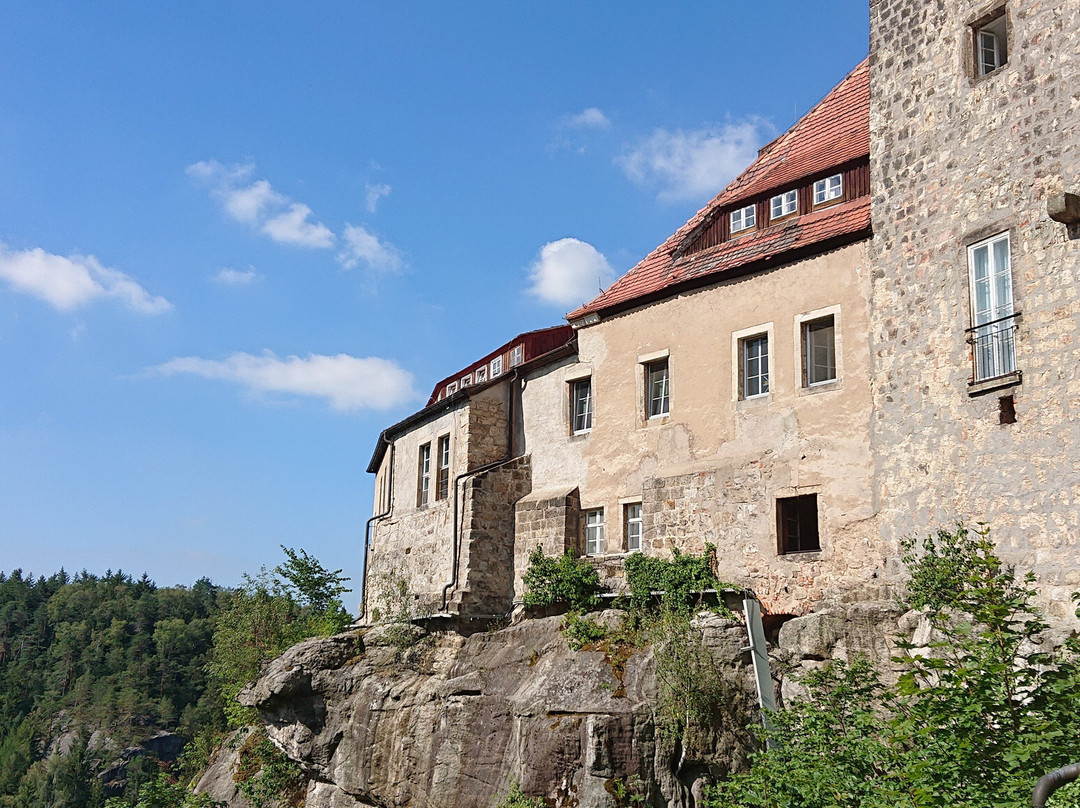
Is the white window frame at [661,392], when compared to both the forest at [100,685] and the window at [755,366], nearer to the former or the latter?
the window at [755,366]

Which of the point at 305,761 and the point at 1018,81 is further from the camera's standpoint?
the point at 305,761

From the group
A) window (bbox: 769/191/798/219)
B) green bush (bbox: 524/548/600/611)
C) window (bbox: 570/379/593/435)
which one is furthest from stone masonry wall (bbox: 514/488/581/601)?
window (bbox: 769/191/798/219)

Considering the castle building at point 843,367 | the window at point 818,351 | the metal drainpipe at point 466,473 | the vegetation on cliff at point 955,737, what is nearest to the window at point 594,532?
the castle building at point 843,367

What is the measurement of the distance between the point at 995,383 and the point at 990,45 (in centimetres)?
544

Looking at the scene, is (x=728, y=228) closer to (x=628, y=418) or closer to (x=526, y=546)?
(x=628, y=418)

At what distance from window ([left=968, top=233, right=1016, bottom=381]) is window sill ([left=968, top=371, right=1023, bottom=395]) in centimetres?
10

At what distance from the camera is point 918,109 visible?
17.3m

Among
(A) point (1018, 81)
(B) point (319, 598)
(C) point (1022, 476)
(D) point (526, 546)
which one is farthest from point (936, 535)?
(B) point (319, 598)

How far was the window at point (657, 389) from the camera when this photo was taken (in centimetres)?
2112

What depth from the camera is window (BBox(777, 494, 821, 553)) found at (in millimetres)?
18469

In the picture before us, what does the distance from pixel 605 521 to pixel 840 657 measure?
21.1 feet

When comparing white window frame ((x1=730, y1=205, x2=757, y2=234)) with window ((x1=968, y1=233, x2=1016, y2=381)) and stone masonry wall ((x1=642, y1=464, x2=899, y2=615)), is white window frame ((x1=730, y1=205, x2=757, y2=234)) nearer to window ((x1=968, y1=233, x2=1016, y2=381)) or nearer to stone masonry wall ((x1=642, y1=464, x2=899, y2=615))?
Answer: stone masonry wall ((x1=642, y1=464, x2=899, y2=615))

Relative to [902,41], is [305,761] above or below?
below

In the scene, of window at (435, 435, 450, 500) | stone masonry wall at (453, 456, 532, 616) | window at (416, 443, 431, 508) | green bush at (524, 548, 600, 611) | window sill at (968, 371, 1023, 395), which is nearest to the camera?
window sill at (968, 371, 1023, 395)
